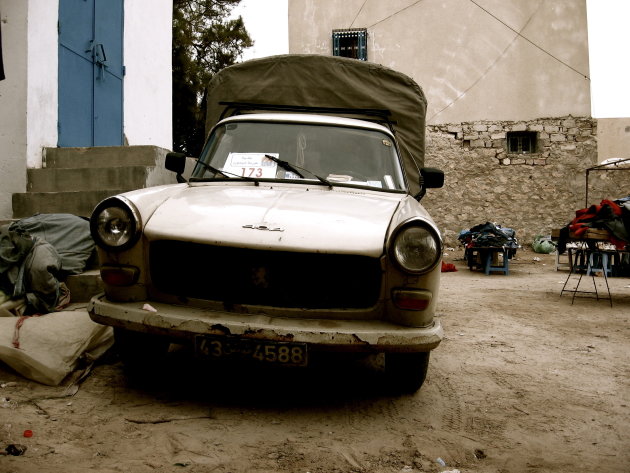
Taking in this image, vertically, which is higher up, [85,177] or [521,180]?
[521,180]

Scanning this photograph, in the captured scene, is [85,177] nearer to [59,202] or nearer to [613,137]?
[59,202]

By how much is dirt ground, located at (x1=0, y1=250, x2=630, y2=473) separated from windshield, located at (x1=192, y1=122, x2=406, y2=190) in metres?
1.28

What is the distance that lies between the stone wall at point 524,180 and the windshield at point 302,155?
1107 centimetres

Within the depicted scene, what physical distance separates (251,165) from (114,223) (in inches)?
44.2

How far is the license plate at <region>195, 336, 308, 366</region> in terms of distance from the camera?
8.33ft

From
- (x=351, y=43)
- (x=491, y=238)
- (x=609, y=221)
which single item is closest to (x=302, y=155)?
(x=609, y=221)

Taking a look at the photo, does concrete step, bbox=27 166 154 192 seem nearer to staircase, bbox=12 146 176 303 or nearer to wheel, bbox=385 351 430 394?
staircase, bbox=12 146 176 303

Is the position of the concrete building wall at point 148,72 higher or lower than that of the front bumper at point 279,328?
higher

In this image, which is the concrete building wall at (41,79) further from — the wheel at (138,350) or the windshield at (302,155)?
the wheel at (138,350)

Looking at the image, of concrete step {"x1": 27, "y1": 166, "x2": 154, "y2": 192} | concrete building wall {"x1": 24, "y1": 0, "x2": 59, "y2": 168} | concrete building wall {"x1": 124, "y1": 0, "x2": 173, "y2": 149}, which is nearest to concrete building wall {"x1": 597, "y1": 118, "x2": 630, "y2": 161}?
concrete building wall {"x1": 124, "y1": 0, "x2": 173, "y2": 149}

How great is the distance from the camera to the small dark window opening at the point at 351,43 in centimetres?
1527

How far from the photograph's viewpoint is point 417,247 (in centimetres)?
270

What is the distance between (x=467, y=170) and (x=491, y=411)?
Result: 12.3 m

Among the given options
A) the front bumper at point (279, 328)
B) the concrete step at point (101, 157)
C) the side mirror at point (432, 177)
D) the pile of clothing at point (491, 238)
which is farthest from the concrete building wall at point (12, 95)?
the pile of clothing at point (491, 238)
